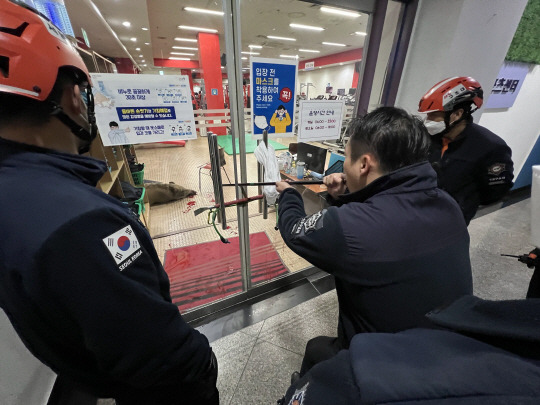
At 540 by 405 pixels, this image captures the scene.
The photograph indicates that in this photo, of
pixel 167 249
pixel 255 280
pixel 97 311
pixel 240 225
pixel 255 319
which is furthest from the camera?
pixel 167 249

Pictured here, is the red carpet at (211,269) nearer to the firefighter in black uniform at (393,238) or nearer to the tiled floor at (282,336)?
the tiled floor at (282,336)

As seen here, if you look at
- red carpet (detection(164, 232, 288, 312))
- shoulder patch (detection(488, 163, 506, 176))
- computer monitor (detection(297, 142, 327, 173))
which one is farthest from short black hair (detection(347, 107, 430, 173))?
computer monitor (detection(297, 142, 327, 173))

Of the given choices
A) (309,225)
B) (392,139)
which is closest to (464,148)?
(392,139)

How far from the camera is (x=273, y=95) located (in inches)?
56.0

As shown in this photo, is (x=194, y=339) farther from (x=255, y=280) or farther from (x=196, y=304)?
(x=255, y=280)

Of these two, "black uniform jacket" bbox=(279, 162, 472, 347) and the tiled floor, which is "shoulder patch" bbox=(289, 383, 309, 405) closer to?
"black uniform jacket" bbox=(279, 162, 472, 347)

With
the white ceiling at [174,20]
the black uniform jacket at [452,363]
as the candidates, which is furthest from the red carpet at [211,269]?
the white ceiling at [174,20]

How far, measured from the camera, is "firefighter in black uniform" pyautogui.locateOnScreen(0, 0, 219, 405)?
0.43 meters

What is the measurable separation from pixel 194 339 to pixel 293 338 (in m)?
1.24

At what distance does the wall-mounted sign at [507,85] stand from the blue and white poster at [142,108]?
11.1ft

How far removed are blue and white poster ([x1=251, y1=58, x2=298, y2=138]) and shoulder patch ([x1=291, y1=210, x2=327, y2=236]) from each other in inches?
35.7

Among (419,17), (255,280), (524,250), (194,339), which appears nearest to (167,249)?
(255,280)

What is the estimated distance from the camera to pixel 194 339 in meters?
0.69

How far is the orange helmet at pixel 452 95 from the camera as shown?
145cm
